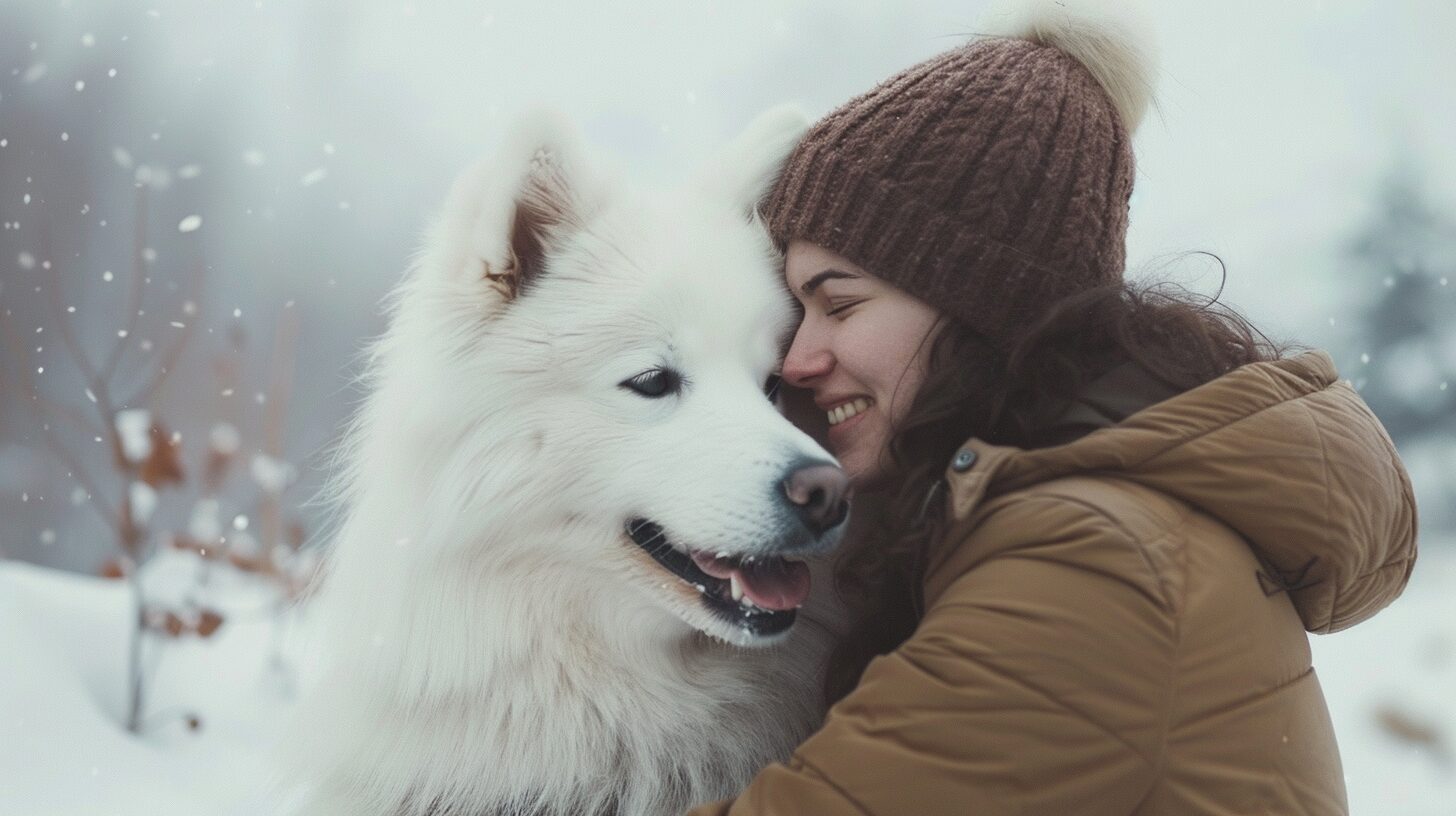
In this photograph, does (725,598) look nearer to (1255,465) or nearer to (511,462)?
(511,462)

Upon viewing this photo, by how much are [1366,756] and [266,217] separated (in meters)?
4.58

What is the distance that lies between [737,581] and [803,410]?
1.48 ft

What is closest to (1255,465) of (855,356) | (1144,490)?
(1144,490)

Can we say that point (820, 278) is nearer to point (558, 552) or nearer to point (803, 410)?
point (803, 410)

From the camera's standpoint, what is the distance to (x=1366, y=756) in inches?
159

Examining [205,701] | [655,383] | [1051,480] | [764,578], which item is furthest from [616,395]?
[205,701]

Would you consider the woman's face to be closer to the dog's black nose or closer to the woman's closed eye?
the woman's closed eye

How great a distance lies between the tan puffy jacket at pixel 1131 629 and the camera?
1114mm

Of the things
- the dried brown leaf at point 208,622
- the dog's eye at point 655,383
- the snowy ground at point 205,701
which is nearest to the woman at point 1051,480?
the dog's eye at point 655,383

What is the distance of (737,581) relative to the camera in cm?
163

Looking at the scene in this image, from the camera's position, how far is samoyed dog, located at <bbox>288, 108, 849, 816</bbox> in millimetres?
1673

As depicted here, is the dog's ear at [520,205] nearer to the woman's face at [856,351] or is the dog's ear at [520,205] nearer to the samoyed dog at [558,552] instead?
the samoyed dog at [558,552]

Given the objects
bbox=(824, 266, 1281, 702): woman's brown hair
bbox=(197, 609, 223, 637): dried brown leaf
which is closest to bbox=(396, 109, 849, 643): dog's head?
bbox=(824, 266, 1281, 702): woman's brown hair

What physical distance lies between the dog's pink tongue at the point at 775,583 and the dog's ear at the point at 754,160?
692mm
